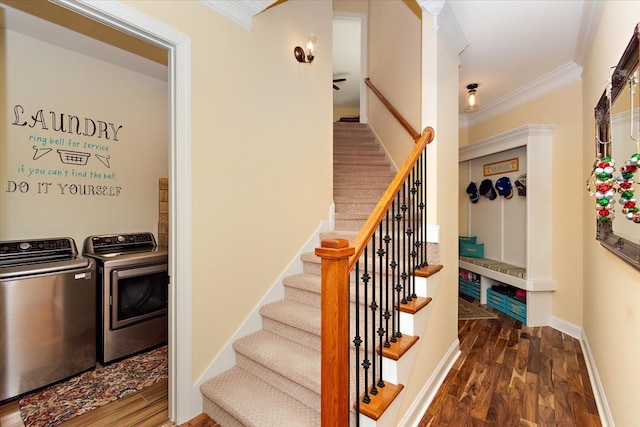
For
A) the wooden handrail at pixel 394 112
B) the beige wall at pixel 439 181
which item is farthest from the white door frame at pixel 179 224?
the wooden handrail at pixel 394 112

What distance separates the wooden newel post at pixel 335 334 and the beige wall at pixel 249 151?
3.41 ft

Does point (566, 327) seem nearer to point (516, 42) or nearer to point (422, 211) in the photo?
point (422, 211)

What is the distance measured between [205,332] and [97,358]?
1.39m

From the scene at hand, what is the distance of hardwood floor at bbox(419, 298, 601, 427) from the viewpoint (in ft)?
6.16

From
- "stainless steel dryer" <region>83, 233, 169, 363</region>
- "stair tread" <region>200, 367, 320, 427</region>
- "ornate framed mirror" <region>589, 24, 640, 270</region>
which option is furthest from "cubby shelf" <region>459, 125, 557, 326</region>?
"stainless steel dryer" <region>83, 233, 169, 363</region>

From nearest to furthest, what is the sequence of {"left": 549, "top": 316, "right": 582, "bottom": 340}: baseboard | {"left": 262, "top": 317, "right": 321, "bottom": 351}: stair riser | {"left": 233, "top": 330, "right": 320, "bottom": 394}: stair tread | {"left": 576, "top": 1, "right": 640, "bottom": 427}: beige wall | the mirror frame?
the mirror frame, {"left": 576, "top": 1, "right": 640, "bottom": 427}: beige wall, {"left": 233, "top": 330, "right": 320, "bottom": 394}: stair tread, {"left": 262, "top": 317, "right": 321, "bottom": 351}: stair riser, {"left": 549, "top": 316, "right": 582, "bottom": 340}: baseboard

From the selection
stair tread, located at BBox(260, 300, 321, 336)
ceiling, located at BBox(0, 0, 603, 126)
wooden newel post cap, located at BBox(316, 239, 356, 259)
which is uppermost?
ceiling, located at BBox(0, 0, 603, 126)

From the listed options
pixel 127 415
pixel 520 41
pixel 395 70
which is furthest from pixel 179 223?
pixel 395 70

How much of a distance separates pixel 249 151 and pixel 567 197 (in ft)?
11.1

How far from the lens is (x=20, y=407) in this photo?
6.45 feet

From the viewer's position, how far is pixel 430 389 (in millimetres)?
2080

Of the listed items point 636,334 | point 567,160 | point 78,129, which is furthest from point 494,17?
point 78,129

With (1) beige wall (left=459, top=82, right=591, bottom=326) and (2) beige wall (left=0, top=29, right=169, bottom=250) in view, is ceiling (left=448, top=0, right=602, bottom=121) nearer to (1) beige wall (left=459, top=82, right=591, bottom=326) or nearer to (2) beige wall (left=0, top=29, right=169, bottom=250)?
(1) beige wall (left=459, top=82, right=591, bottom=326)

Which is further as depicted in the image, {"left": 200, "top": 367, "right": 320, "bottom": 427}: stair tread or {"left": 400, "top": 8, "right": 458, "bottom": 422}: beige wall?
{"left": 400, "top": 8, "right": 458, "bottom": 422}: beige wall
